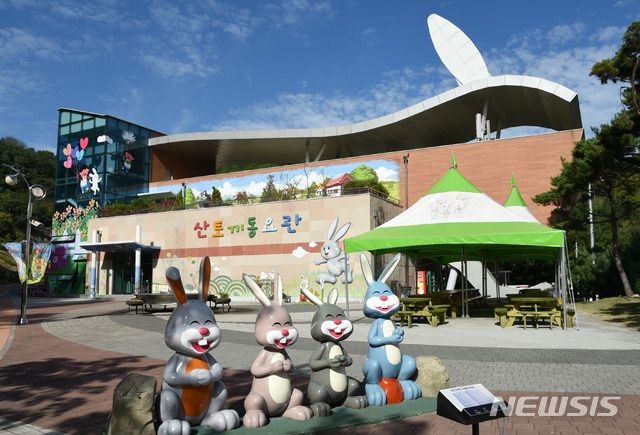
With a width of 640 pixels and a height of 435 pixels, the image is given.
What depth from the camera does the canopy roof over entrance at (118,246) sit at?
33084mm

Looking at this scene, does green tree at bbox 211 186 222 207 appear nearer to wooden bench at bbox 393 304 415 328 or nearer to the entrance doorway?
the entrance doorway

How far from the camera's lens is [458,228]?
1472 centimetres

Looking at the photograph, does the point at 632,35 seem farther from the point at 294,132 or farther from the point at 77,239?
the point at 77,239

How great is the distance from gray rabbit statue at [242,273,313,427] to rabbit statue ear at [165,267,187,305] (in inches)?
28.4

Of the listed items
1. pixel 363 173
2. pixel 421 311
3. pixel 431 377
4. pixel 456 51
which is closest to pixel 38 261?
pixel 421 311

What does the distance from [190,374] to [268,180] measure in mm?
30673

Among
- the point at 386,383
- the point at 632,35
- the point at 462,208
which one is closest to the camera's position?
the point at 386,383

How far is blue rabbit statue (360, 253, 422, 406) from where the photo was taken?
591 cm

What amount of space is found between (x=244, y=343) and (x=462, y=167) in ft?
74.5

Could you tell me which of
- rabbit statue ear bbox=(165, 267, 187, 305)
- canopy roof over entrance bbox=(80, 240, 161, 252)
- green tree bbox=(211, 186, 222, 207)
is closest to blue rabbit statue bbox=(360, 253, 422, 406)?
rabbit statue ear bbox=(165, 267, 187, 305)

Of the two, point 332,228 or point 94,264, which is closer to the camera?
point 332,228

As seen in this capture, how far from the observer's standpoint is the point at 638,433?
4863mm

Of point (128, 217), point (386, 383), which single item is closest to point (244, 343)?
point (386, 383)

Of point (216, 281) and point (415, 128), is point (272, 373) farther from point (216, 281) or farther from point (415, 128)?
point (415, 128)
